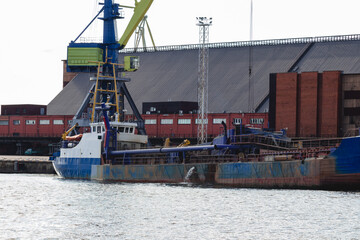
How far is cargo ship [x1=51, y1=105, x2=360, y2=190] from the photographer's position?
5881cm

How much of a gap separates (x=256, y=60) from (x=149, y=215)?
270 ft

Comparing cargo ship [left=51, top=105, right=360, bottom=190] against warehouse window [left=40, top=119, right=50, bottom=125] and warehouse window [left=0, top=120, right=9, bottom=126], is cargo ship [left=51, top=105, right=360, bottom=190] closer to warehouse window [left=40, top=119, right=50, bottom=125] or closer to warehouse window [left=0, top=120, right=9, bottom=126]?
warehouse window [left=40, top=119, right=50, bottom=125]

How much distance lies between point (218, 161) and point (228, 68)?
2369 inches

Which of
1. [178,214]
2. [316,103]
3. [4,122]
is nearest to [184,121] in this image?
[316,103]

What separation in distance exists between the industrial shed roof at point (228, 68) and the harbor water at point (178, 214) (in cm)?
5565

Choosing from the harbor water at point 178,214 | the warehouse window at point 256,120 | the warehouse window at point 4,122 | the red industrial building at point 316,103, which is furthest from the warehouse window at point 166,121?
the harbor water at point 178,214

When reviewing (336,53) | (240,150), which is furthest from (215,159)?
(336,53)

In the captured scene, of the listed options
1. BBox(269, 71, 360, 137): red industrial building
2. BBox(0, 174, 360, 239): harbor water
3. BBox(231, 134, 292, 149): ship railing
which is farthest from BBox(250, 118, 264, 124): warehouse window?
BBox(0, 174, 360, 239): harbor water

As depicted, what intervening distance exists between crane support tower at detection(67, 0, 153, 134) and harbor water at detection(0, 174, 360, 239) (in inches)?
866

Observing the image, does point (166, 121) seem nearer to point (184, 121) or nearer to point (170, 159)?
point (184, 121)

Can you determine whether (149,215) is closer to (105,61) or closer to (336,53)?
(105,61)

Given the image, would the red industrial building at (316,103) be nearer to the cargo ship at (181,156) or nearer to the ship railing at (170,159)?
the cargo ship at (181,156)

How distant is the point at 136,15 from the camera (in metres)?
96.2

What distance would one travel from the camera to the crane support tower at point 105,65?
279ft
